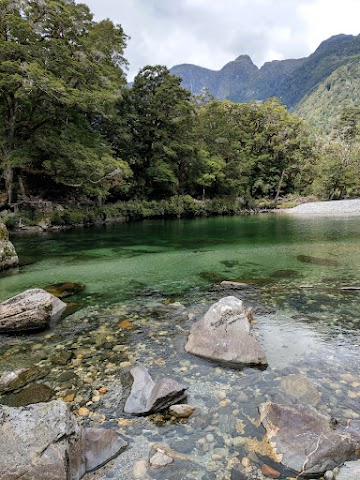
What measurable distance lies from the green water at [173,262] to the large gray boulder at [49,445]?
17.4 feet

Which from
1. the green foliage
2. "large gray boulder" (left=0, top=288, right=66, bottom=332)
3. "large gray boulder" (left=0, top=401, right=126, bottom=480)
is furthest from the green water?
the green foliage

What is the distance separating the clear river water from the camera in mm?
3395

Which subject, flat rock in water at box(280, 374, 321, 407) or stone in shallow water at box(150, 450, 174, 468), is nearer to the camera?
stone in shallow water at box(150, 450, 174, 468)

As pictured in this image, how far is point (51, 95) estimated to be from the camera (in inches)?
825

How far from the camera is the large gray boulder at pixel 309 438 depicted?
299 centimetres

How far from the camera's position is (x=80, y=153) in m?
24.7

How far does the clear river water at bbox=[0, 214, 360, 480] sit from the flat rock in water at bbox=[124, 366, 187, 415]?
13cm

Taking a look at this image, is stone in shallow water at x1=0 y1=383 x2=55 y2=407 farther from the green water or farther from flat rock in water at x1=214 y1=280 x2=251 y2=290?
flat rock in water at x1=214 y1=280 x2=251 y2=290

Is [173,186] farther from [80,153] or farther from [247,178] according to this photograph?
[80,153]

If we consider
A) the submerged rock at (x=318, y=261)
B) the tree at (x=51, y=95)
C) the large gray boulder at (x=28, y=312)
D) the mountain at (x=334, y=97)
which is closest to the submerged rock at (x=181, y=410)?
the large gray boulder at (x=28, y=312)

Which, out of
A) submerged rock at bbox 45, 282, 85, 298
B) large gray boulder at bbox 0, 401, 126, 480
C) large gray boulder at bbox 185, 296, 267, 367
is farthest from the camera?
submerged rock at bbox 45, 282, 85, 298

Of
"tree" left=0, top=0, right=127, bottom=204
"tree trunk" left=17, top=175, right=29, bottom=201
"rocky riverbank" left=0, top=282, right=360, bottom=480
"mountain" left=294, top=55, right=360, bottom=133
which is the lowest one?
"rocky riverbank" left=0, top=282, right=360, bottom=480

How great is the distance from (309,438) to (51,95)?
23.4 m

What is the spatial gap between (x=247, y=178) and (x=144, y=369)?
162 feet
